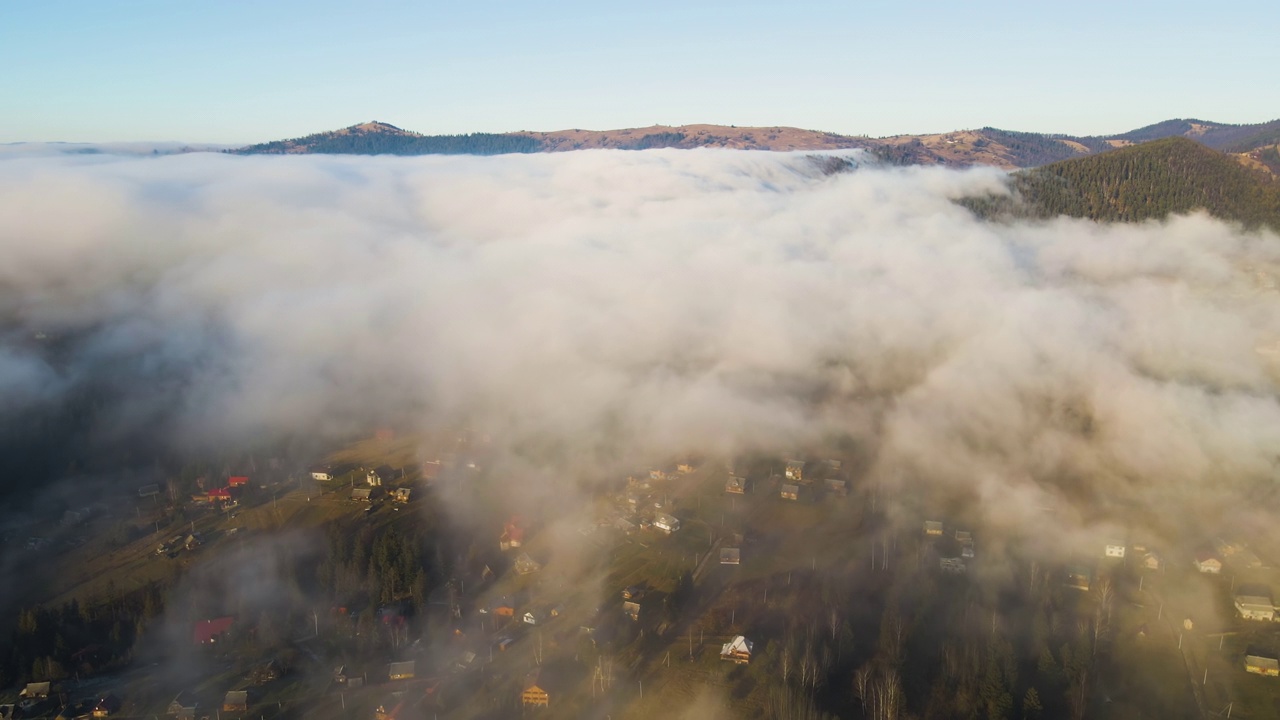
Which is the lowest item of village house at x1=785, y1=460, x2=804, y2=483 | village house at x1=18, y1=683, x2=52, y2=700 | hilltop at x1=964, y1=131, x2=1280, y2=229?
village house at x1=18, y1=683, x2=52, y2=700

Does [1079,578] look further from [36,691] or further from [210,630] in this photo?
[36,691]

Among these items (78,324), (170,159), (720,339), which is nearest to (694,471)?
(720,339)

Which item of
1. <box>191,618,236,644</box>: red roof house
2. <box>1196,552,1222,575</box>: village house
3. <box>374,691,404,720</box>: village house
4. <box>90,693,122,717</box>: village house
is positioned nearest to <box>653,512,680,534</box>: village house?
<box>374,691,404,720</box>: village house

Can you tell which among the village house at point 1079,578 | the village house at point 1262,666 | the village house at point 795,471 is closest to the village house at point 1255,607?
the village house at point 1262,666

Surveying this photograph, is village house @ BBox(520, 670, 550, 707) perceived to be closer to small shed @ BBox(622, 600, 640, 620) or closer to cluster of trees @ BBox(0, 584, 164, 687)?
small shed @ BBox(622, 600, 640, 620)

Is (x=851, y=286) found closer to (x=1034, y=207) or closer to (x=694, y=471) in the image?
(x=694, y=471)
